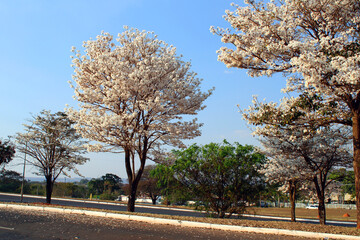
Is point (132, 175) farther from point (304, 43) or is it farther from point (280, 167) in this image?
point (304, 43)

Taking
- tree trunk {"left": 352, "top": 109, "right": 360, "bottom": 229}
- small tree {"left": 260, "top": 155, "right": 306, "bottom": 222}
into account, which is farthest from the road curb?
small tree {"left": 260, "top": 155, "right": 306, "bottom": 222}

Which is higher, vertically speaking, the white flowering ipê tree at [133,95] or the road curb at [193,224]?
the white flowering ipê tree at [133,95]

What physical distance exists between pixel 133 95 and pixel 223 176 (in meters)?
6.75

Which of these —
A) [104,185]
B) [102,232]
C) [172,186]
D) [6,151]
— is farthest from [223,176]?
[104,185]

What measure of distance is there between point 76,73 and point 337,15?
13268 millimetres

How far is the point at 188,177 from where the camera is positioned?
18.2m

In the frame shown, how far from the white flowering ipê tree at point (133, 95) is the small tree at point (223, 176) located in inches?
62.1

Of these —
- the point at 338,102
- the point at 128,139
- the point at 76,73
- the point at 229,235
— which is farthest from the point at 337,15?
the point at 76,73

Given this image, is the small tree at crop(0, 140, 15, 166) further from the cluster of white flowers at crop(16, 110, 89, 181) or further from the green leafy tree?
the green leafy tree

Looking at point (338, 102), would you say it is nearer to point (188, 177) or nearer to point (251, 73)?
point (251, 73)

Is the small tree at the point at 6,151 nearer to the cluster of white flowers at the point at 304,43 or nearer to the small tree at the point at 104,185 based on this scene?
the cluster of white flowers at the point at 304,43

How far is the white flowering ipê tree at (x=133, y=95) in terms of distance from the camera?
16.5 metres

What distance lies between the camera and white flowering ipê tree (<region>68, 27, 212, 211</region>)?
16.5 m

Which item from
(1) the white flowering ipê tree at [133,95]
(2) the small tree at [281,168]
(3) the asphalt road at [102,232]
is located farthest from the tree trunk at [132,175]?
(2) the small tree at [281,168]
